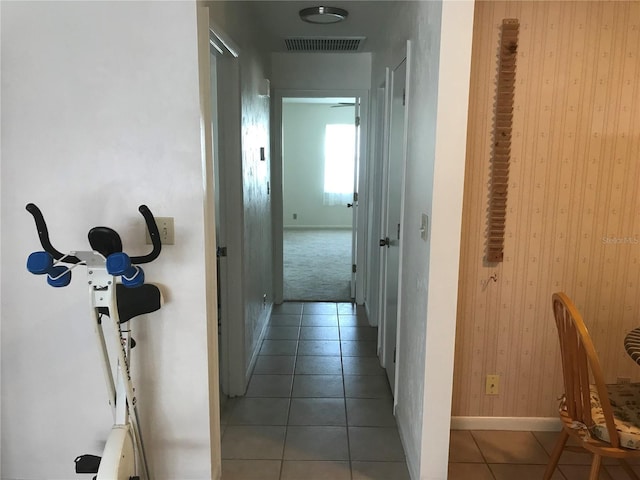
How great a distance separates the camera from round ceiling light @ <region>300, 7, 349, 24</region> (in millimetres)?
3285

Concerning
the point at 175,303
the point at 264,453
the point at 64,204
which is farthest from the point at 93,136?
the point at 264,453

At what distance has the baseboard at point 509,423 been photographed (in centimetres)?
269

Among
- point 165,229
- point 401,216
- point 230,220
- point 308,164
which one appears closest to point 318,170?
point 308,164

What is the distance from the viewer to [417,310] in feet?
7.30

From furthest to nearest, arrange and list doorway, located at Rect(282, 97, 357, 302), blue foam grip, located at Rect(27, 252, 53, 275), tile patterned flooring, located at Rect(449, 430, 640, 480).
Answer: doorway, located at Rect(282, 97, 357, 302)
tile patterned flooring, located at Rect(449, 430, 640, 480)
blue foam grip, located at Rect(27, 252, 53, 275)

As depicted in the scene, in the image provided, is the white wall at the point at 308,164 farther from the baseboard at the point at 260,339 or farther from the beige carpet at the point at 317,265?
the baseboard at the point at 260,339

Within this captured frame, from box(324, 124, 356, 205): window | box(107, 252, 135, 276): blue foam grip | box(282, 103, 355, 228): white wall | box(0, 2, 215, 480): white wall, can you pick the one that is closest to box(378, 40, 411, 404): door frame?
box(0, 2, 215, 480): white wall

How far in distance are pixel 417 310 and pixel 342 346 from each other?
1.77 metres

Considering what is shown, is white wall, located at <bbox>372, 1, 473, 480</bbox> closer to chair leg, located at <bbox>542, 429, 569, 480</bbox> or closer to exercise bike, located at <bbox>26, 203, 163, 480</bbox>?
chair leg, located at <bbox>542, 429, 569, 480</bbox>

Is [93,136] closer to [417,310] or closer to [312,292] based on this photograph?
[417,310]

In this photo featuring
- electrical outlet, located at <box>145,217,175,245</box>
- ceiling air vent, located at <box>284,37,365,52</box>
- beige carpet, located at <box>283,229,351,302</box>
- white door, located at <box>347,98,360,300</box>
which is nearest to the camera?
electrical outlet, located at <box>145,217,175,245</box>

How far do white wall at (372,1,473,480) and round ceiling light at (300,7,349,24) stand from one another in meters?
0.96

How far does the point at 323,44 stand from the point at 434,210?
9.33 ft

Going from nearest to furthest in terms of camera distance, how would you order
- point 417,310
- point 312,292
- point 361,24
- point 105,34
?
point 105,34
point 417,310
point 361,24
point 312,292
